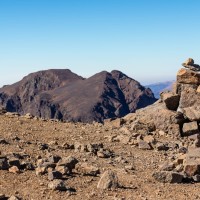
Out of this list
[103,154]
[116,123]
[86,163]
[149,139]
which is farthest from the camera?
[116,123]

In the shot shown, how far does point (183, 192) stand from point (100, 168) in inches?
156

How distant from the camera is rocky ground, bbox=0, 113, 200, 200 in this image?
13.1 meters

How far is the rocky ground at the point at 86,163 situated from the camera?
42.9 feet

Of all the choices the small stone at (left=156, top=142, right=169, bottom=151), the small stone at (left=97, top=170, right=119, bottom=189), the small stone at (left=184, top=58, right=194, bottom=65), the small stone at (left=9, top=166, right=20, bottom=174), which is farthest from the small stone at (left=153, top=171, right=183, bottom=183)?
the small stone at (left=184, top=58, right=194, bottom=65)

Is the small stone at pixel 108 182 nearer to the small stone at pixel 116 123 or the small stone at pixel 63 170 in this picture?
the small stone at pixel 63 170

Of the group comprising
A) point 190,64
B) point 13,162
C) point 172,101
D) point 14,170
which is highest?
point 190,64

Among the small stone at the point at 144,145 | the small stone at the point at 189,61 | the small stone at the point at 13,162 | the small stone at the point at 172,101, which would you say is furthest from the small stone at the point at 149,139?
the small stone at the point at 13,162

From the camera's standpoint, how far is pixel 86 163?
1634 centimetres

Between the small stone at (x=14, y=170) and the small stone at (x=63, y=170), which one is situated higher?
the small stone at (x=14, y=170)

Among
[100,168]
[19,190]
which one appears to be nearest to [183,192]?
[100,168]

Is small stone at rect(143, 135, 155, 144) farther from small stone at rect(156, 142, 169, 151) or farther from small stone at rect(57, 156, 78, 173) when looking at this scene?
small stone at rect(57, 156, 78, 173)

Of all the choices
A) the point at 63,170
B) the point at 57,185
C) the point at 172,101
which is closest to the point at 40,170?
the point at 63,170

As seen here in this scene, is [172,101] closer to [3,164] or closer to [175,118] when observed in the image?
[175,118]

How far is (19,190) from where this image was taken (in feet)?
42.0
